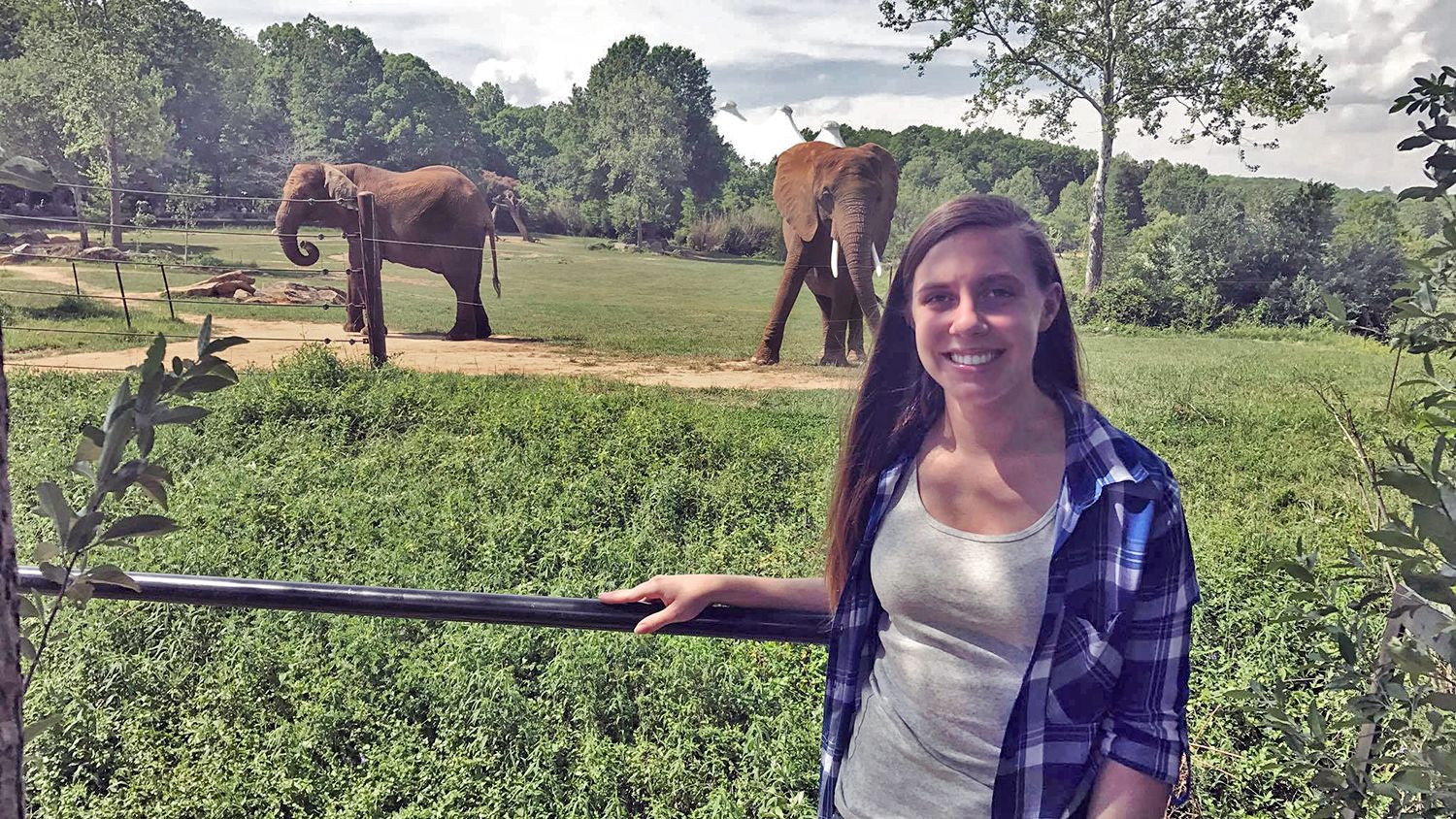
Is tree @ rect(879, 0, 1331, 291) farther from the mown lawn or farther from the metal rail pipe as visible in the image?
the metal rail pipe

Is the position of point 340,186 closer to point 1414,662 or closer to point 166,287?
point 166,287

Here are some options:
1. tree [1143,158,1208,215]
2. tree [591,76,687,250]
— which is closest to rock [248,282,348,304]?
tree [591,76,687,250]

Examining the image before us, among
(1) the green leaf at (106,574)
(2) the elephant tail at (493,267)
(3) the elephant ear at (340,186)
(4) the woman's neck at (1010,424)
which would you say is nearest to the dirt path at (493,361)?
(2) the elephant tail at (493,267)

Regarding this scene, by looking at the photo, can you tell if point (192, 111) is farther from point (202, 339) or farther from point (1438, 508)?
point (1438, 508)

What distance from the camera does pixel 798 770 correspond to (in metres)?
1.88

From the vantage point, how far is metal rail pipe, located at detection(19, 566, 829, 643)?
28.9 inches

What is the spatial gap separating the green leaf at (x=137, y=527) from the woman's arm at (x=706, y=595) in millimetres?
315

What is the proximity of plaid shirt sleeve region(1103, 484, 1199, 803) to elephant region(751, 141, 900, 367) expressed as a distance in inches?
155

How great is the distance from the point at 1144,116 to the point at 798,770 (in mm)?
3980

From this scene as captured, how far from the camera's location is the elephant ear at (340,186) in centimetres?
519

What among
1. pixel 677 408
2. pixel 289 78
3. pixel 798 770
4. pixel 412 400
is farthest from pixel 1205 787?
pixel 289 78

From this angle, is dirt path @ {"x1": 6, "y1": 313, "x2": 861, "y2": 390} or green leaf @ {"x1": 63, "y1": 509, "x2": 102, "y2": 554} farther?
dirt path @ {"x1": 6, "y1": 313, "x2": 861, "y2": 390}

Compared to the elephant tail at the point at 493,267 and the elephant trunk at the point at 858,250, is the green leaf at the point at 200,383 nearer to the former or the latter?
the elephant trunk at the point at 858,250

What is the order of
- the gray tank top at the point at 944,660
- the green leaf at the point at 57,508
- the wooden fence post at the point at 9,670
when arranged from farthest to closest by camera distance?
1. the gray tank top at the point at 944,660
2. the green leaf at the point at 57,508
3. the wooden fence post at the point at 9,670
